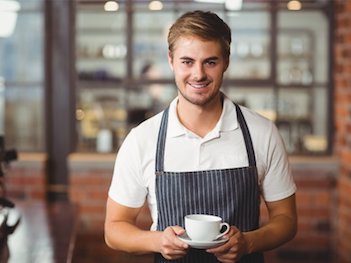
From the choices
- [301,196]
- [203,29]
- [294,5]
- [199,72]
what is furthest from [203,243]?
[294,5]

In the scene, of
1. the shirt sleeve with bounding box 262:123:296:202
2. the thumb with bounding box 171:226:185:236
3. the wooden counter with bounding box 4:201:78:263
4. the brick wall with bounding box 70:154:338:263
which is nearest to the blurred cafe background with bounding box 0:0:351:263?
the brick wall with bounding box 70:154:338:263

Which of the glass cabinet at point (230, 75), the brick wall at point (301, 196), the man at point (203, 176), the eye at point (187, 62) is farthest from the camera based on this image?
the glass cabinet at point (230, 75)

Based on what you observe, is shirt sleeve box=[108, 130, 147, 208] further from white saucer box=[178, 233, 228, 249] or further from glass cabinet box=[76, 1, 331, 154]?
glass cabinet box=[76, 1, 331, 154]

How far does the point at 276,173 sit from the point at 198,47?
1.52 ft

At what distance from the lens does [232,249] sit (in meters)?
1.98

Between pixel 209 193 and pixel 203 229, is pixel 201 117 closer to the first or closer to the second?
pixel 209 193

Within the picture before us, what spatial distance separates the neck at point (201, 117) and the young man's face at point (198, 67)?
0.12 metres

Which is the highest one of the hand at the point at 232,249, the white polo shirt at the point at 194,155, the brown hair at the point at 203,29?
the brown hair at the point at 203,29

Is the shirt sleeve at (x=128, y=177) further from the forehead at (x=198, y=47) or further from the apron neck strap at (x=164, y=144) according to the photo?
the forehead at (x=198, y=47)

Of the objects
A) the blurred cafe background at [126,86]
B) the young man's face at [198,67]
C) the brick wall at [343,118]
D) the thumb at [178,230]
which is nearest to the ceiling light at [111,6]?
the blurred cafe background at [126,86]

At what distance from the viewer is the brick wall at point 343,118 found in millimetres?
4500

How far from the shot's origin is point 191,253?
221 centimetres

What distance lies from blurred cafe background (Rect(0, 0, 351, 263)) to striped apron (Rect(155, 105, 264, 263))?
252 cm

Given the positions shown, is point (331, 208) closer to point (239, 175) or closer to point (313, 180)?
point (313, 180)
